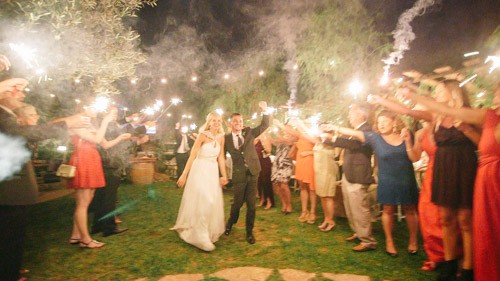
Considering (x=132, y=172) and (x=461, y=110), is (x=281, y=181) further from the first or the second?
(x=132, y=172)

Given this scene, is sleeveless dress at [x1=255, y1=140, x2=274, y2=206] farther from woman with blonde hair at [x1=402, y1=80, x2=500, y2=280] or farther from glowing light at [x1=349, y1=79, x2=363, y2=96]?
woman with blonde hair at [x1=402, y1=80, x2=500, y2=280]

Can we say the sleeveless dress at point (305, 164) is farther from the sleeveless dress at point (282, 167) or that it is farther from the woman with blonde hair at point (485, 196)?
the woman with blonde hair at point (485, 196)

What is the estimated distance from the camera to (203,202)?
5.21m

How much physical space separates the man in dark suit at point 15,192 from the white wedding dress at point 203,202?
7.03ft

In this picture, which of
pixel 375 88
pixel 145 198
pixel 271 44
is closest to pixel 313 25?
pixel 375 88

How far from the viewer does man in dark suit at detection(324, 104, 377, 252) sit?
16.2ft

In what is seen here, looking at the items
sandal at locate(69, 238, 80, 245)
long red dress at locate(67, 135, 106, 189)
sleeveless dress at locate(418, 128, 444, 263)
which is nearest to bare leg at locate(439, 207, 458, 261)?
sleeveless dress at locate(418, 128, 444, 263)

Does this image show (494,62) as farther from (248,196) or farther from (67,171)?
(67,171)

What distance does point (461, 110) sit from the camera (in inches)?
128

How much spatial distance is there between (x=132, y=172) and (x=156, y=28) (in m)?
5.61

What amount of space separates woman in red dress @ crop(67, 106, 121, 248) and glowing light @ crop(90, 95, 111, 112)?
0.29 metres

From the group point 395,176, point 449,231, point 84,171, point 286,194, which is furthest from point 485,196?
Answer: point 84,171

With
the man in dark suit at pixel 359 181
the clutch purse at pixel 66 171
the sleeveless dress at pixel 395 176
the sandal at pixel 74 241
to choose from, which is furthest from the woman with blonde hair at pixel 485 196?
the sandal at pixel 74 241

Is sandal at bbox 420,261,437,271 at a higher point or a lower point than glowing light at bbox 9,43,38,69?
lower
